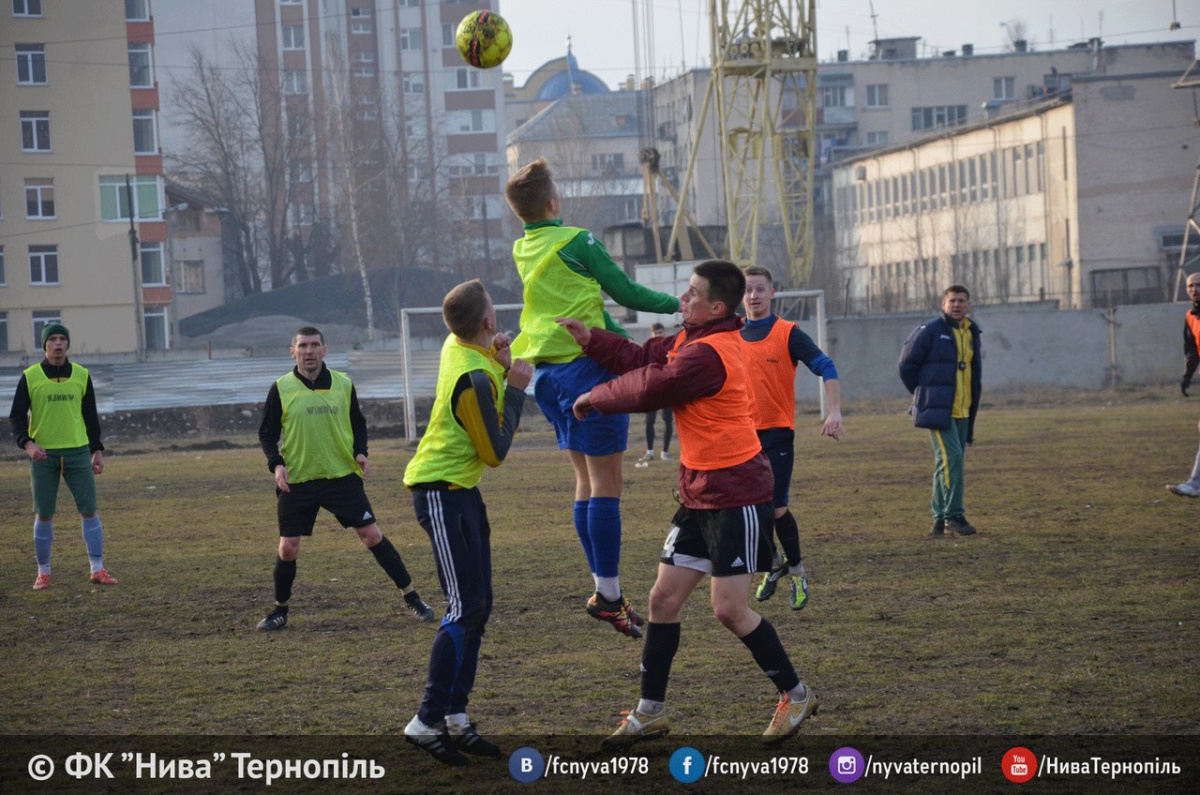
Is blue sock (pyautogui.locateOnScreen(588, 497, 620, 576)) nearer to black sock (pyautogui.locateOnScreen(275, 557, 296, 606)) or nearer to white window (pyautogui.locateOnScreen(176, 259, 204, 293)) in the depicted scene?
black sock (pyautogui.locateOnScreen(275, 557, 296, 606))

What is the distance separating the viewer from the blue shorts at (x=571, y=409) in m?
6.90

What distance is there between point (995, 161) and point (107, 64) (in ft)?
129

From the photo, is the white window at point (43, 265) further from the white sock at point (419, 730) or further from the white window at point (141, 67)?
the white sock at point (419, 730)

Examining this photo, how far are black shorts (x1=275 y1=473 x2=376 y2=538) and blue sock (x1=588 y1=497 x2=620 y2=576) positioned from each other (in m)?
2.23

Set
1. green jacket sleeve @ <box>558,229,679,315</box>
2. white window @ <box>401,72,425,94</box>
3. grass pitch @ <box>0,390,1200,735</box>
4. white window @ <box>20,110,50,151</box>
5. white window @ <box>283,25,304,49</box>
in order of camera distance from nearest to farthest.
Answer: grass pitch @ <box>0,390,1200,735</box>
green jacket sleeve @ <box>558,229,679,315</box>
white window @ <box>20,110,50,151</box>
white window @ <box>283,25,304,49</box>
white window @ <box>401,72,425,94</box>

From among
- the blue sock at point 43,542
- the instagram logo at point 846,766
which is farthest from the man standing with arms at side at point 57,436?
the instagram logo at point 846,766

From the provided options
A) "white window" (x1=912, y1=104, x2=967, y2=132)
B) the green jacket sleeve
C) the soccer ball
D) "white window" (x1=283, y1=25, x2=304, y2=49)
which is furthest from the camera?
"white window" (x1=912, y1=104, x2=967, y2=132)

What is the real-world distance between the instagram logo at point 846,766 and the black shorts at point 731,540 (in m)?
0.80

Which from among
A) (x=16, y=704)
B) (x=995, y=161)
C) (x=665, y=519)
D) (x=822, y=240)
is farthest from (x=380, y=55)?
(x=16, y=704)

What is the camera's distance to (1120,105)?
56219 millimetres

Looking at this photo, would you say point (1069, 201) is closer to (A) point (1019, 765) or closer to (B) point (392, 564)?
(B) point (392, 564)

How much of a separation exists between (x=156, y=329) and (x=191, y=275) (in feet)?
50.0

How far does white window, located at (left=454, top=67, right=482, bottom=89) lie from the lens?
276 ft

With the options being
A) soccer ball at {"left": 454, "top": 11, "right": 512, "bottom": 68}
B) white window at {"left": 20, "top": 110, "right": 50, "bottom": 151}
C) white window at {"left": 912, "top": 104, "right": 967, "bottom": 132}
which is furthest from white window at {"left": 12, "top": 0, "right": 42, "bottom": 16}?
white window at {"left": 912, "top": 104, "right": 967, "bottom": 132}
